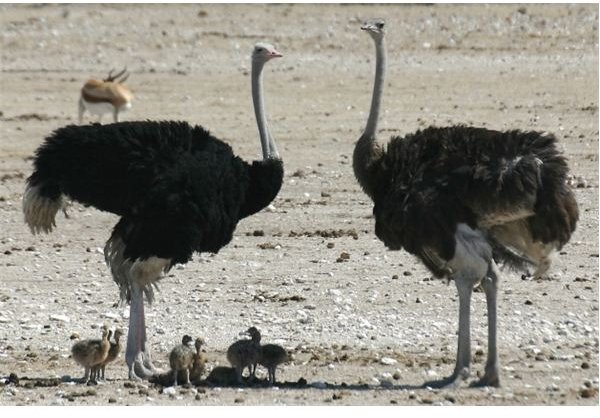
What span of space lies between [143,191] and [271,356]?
41.3 inches

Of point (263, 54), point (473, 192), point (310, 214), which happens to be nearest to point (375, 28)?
point (263, 54)

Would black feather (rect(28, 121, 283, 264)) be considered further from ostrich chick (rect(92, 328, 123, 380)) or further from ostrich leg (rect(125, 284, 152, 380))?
ostrich chick (rect(92, 328, 123, 380))

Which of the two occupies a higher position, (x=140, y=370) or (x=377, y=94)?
(x=377, y=94)

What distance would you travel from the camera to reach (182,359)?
8.29 m

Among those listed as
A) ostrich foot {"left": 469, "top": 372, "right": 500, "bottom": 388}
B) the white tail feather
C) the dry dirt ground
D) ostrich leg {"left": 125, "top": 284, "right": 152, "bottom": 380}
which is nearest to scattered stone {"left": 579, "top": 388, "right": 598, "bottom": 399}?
the dry dirt ground

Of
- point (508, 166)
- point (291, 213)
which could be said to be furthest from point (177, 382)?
point (291, 213)

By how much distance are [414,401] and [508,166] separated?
117 cm

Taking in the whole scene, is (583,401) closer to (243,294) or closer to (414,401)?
(414,401)

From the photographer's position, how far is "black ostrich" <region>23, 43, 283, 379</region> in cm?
867

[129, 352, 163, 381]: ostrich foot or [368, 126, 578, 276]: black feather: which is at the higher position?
[368, 126, 578, 276]: black feather

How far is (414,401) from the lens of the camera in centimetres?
802

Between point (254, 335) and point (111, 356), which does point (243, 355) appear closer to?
point (254, 335)

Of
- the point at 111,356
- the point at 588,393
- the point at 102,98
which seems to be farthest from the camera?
the point at 102,98

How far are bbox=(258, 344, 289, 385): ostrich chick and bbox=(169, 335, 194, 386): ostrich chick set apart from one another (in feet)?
1.06
